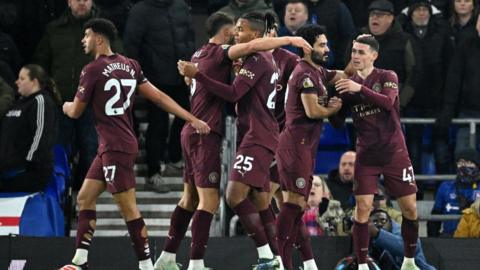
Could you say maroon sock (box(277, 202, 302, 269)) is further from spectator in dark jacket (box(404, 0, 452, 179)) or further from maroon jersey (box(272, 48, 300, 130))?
spectator in dark jacket (box(404, 0, 452, 179))

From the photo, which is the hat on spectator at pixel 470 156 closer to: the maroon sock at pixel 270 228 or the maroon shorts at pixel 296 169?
the maroon shorts at pixel 296 169

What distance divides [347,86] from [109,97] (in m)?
2.25

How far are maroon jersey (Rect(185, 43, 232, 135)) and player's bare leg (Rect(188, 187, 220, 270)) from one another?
0.60 meters

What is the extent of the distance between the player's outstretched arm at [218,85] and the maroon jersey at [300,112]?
78 cm

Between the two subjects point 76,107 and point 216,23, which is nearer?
point 76,107

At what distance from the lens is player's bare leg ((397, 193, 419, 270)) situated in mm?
15789

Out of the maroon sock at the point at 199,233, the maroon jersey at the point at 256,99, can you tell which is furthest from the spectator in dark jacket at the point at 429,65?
the maroon sock at the point at 199,233

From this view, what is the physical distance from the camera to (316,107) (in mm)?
15352

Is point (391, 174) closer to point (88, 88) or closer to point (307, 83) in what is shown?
point (307, 83)

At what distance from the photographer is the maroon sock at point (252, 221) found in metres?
14.7

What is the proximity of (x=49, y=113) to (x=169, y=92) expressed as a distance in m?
1.87

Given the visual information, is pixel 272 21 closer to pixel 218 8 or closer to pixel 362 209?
pixel 362 209

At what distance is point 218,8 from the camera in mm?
19969

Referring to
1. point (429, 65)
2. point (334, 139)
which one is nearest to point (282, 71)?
point (334, 139)
